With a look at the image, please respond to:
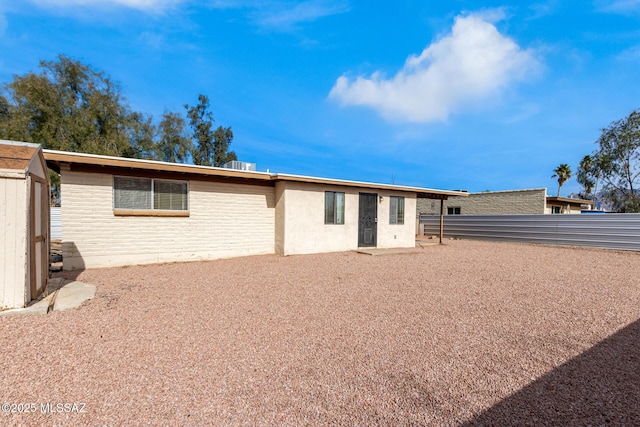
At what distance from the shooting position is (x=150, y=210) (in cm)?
831

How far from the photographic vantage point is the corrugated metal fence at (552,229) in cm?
1294

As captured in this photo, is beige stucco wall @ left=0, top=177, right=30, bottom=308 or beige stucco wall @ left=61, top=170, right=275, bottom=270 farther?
beige stucco wall @ left=61, top=170, right=275, bottom=270

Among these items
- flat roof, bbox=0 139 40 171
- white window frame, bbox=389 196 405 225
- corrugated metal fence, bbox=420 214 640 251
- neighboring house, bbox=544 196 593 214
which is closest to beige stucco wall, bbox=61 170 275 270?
flat roof, bbox=0 139 40 171

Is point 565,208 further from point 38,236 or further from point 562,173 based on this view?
point 38,236

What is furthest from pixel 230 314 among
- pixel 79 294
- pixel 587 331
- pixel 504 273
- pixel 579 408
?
pixel 504 273

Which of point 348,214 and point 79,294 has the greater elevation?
point 348,214

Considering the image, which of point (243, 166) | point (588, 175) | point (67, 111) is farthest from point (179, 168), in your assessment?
point (588, 175)

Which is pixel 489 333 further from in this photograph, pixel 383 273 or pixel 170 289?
pixel 170 289

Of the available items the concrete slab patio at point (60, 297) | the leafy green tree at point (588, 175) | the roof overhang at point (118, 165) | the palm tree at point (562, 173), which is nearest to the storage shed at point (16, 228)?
the concrete slab patio at point (60, 297)

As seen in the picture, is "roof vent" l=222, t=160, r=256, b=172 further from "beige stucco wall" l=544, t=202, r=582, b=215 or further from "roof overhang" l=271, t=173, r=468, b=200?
"beige stucco wall" l=544, t=202, r=582, b=215

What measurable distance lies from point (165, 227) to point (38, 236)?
369 cm

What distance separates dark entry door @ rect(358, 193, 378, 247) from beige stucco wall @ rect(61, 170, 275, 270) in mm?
3669

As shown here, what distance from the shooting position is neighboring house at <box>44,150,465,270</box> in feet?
24.6

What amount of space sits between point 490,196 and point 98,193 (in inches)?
887
